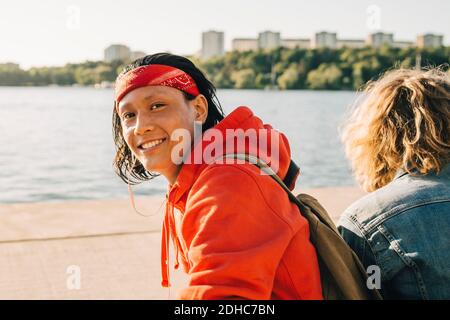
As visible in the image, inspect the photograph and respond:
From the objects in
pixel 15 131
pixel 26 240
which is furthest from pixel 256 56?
pixel 26 240

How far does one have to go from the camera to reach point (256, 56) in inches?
2736

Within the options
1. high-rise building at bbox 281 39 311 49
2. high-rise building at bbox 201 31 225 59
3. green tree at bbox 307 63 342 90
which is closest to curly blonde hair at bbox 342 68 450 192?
high-rise building at bbox 201 31 225 59

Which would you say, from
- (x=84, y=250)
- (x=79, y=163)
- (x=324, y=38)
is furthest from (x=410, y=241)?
(x=324, y=38)

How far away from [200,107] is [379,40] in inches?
2816

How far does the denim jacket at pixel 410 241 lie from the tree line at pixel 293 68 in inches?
1940

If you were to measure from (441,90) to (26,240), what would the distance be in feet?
12.4

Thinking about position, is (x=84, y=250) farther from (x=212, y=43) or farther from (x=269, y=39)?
(x=269, y=39)

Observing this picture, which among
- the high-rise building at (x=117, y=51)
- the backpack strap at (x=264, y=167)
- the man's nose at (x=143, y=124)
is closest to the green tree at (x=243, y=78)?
the high-rise building at (x=117, y=51)

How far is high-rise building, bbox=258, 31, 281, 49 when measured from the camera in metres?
76.8

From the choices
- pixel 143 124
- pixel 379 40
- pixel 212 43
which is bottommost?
pixel 379 40

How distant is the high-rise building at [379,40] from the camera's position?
69500 mm

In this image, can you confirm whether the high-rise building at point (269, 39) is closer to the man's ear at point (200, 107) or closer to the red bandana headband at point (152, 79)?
the man's ear at point (200, 107)

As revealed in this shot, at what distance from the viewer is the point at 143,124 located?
2020 mm

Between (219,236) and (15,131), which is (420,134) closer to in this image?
(219,236)
